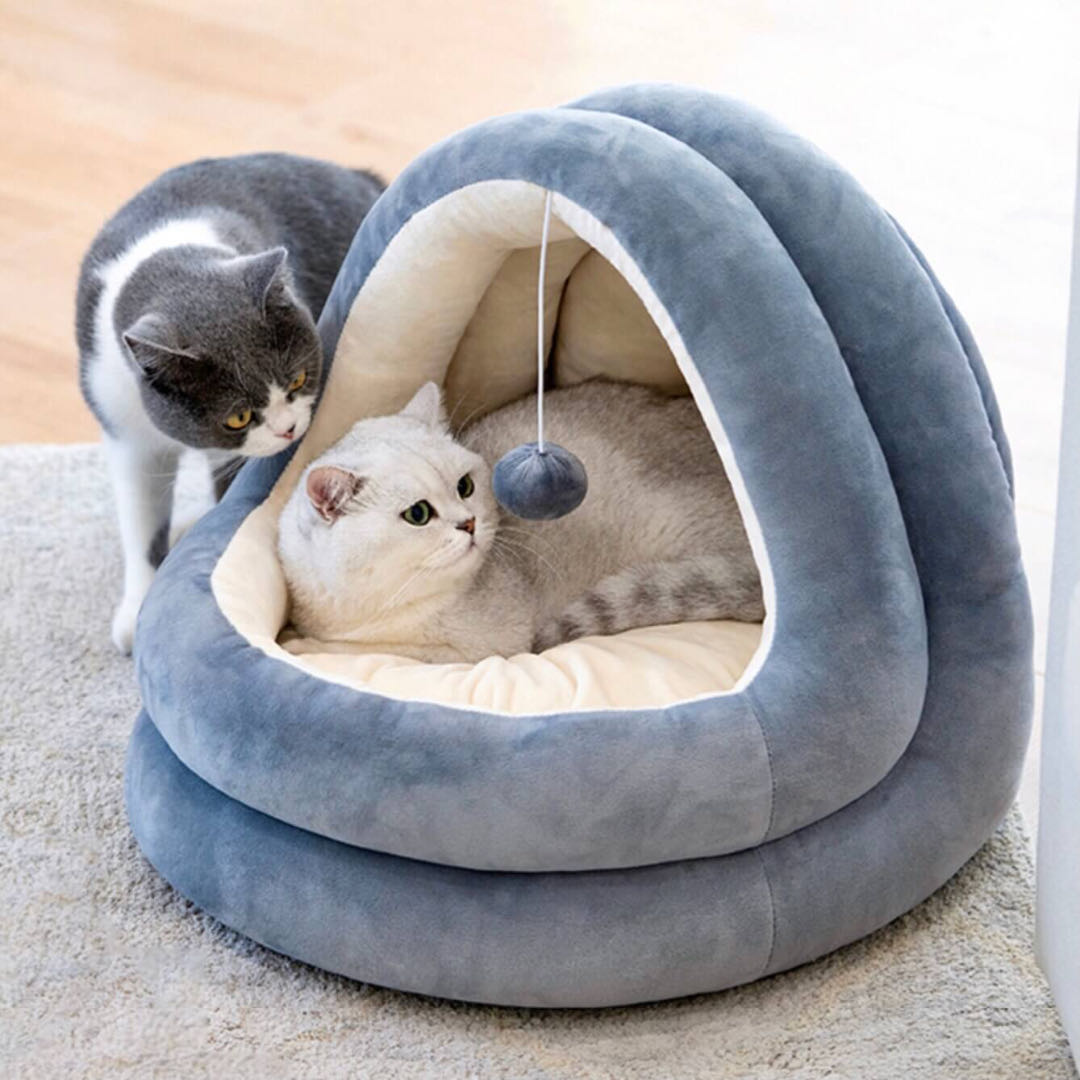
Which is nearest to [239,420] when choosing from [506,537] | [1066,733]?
[506,537]

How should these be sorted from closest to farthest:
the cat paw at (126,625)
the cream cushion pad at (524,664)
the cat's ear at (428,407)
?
the cream cushion pad at (524,664) → the cat's ear at (428,407) → the cat paw at (126,625)

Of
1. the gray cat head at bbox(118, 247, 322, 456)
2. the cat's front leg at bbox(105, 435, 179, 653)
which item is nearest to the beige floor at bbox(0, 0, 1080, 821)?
the cat's front leg at bbox(105, 435, 179, 653)

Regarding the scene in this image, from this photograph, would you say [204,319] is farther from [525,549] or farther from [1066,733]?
[1066,733]

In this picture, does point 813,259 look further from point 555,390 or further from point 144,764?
point 144,764

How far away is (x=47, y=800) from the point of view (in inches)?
66.7

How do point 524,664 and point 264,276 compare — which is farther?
point 264,276

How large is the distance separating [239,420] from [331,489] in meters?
0.19

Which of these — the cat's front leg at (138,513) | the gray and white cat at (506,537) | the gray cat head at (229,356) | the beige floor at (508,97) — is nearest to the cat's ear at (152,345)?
the gray cat head at (229,356)

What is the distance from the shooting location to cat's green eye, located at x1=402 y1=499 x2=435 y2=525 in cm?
158

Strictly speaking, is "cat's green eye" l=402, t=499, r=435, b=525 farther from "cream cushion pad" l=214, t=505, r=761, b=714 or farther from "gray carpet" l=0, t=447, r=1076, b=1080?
"gray carpet" l=0, t=447, r=1076, b=1080

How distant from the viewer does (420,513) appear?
1.59 meters

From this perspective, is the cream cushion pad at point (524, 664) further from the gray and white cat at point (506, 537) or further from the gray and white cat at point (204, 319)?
the gray and white cat at point (204, 319)

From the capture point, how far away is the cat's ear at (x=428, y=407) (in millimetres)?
1712

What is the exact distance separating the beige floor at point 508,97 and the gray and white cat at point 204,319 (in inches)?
20.8
